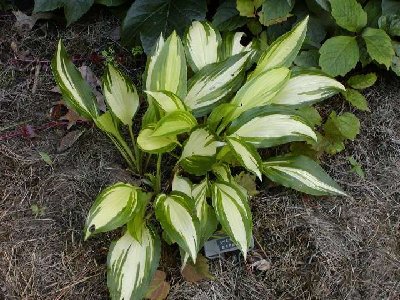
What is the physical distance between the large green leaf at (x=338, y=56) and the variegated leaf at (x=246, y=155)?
540 mm

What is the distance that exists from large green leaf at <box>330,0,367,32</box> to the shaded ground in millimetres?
345

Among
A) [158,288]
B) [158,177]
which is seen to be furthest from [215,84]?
[158,288]

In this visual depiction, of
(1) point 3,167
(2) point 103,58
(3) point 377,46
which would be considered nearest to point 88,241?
(1) point 3,167

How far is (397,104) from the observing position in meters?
2.28

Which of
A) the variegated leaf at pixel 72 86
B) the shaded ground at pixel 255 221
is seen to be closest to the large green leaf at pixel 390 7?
the shaded ground at pixel 255 221

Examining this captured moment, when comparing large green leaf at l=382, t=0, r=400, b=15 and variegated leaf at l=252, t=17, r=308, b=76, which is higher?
variegated leaf at l=252, t=17, r=308, b=76

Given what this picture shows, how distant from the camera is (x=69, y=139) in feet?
6.88

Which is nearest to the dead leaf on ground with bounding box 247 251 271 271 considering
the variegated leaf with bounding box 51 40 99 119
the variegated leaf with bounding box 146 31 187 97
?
the variegated leaf with bounding box 146 31 187 97

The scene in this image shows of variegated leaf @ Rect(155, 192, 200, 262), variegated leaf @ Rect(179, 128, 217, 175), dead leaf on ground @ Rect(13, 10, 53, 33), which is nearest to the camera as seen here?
variegated leaf @ Rect(155, 192, 200, 262)

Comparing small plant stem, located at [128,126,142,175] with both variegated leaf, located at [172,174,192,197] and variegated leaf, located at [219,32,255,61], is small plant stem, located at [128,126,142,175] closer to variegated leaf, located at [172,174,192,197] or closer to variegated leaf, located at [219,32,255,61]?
variegated leaf, located at [172,174,192,197]

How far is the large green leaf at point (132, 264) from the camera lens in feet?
5.58

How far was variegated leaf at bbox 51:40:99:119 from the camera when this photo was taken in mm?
1888

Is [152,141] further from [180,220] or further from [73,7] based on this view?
[73,7]

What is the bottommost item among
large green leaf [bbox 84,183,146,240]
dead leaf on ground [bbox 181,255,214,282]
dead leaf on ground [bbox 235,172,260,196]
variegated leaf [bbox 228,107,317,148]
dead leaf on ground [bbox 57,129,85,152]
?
dead leaf on ground [bbox 181,255,214,282]
